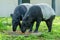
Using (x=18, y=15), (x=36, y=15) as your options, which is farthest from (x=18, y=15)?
(x=36, y=15)

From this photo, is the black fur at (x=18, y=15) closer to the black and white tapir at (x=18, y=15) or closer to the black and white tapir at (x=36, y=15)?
the black and white tapir at (x=18, y=15)

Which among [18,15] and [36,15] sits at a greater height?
[36,15]

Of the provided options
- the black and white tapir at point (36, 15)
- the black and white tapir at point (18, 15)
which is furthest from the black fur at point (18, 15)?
the black and white tapir at point (36, 15)

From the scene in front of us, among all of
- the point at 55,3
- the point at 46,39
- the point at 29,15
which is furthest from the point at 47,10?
the point at 55,3

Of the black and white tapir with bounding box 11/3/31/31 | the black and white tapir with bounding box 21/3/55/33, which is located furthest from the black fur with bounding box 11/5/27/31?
the black and white tapir with bounding box 21/3/55/33

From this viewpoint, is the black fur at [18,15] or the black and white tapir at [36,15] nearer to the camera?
the black and white tapir at [36,15]

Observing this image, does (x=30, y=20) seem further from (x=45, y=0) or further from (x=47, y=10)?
(x=45, y=0)

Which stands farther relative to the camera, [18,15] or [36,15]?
[18,15]

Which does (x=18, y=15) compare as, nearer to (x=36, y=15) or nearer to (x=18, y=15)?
(x=18, y=15)

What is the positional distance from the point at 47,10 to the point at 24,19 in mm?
1082

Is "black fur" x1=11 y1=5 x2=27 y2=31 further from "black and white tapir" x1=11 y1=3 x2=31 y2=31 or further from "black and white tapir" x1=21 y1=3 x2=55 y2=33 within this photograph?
"black and white tapir" x1=21 y1=3 x2=55 y2=33

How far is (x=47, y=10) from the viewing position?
12664 millimetres

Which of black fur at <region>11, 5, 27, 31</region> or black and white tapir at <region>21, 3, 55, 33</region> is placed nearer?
black and white tapir at <region>21, 3, 55, 33</region>

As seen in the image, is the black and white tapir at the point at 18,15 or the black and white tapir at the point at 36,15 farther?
the black and white tapir at the point at 18,15
